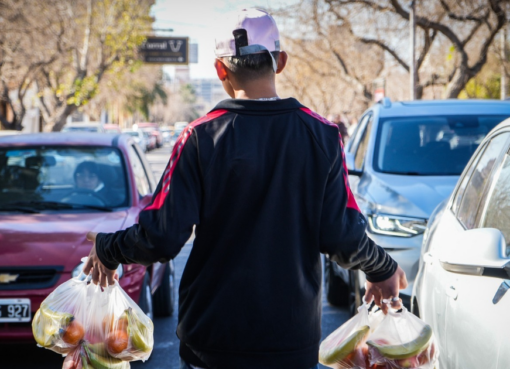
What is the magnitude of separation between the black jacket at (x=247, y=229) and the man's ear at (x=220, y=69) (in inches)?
5.3

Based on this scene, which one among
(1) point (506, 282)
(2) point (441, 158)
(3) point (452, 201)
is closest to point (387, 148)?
(2) point (441, 158)

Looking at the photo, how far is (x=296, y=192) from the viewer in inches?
86.6

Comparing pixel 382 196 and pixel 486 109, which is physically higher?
pixel 486 109

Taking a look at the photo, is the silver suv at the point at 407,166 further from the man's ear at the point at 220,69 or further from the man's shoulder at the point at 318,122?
the man's ear at the point at 220,69

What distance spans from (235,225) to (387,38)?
23.9m

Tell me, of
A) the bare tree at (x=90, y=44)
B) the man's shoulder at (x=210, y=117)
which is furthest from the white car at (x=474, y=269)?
the bare tree at (x=90, y=44)

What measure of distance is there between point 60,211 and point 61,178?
0.45 meters

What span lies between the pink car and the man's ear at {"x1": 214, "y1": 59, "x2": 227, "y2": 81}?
2.89 meters

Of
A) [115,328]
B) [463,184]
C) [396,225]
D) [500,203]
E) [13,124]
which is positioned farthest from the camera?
[13,124]

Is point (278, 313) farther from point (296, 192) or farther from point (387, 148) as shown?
point (387, 148)

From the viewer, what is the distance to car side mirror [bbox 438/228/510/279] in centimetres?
233

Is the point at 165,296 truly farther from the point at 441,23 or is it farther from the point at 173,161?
the point at 441,23

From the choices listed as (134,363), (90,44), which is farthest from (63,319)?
(90,44)

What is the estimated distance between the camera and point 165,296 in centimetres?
652
